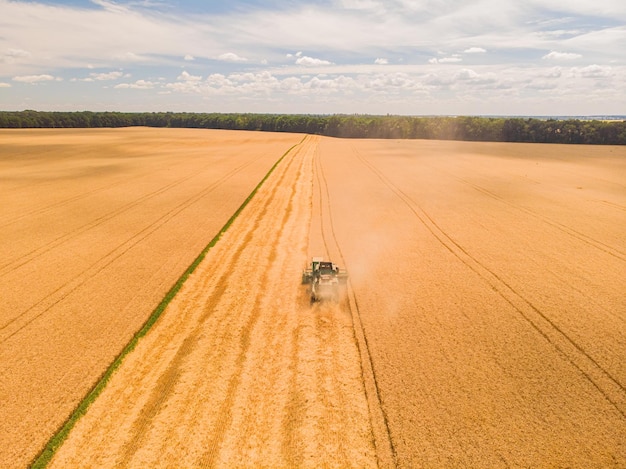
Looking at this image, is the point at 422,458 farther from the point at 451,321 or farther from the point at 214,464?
the point at 451,321

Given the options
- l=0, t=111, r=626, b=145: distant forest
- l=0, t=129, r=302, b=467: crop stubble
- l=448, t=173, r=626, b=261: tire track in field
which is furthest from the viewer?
l=0, t=111, r=626, b=145: distant forest

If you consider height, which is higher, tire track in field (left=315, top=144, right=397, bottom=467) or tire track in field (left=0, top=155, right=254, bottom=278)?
tire track in field (left=0, top=155, right=254, bottom=278)

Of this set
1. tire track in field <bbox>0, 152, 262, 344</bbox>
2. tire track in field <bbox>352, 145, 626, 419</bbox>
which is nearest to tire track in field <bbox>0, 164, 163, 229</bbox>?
tire track in field <bbox>0, 152, 262, 344</bbox>

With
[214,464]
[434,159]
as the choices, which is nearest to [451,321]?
[214,464]

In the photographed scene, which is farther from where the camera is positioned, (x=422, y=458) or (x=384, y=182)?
(x=384, y=182)

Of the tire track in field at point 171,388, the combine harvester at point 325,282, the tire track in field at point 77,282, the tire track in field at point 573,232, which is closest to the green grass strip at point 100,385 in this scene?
the tire track in field at point 171,388

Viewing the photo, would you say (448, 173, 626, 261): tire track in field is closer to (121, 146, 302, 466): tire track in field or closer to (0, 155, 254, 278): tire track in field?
(121, 146, 302, 466): tire track in field
